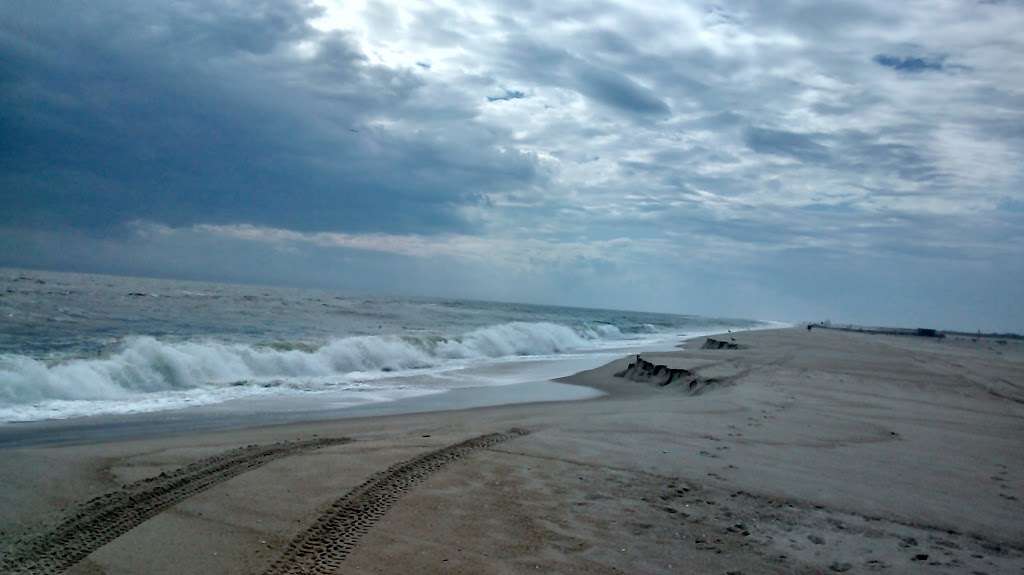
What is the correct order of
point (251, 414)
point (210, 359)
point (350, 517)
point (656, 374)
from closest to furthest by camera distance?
point (350, 517) → point (251, 414) → point (210, 359) → point (656, 374)

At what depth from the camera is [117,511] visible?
5473 mm

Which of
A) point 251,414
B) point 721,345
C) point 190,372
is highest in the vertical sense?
point 721,345

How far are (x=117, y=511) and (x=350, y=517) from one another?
78.2 inches

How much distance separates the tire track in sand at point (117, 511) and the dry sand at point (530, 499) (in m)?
0.02

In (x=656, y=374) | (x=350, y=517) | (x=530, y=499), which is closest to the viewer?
(x=350, y=517)

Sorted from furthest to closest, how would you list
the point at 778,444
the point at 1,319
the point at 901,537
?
the point at 1,319
the point at 778,444
the point at 901,537

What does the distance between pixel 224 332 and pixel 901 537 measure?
77.4 feet

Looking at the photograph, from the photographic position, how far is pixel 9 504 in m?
5.54

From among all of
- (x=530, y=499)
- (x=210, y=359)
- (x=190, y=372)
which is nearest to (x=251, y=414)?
(x=190, y=372)

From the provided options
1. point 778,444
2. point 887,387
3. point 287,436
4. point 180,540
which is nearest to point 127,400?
A: point 287,436

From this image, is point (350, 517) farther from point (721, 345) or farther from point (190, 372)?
point (721, 345)

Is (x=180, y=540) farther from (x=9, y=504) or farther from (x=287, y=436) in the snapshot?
(x=287, y=436)

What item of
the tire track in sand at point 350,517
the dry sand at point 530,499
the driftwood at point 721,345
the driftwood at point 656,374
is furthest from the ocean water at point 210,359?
the tire track in sand at point 350,517

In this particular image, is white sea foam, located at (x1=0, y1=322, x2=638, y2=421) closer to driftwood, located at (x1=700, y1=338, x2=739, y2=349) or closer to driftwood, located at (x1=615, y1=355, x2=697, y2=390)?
driftwood, located at (x1=615, y1=355, x2=697, y2=390)
